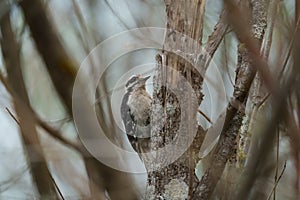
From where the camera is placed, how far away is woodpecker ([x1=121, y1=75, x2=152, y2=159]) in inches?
75.9

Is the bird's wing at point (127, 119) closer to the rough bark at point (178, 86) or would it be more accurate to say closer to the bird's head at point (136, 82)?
the bird's head at point (136, 82)

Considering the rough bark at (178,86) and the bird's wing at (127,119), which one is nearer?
the rough bark at (178,86)

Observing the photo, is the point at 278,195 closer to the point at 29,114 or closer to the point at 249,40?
the point at 29,114

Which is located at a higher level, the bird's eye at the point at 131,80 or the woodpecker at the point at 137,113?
the bird's eye at the point at 131,80

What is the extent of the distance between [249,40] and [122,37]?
163 centimetres

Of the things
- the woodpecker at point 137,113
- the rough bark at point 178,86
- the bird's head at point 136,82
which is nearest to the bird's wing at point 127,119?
the woodpecker at point 137,113

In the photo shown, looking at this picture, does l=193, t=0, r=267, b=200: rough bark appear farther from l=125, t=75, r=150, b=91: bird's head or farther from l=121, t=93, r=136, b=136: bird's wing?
l=125, t=75, r=150, b=91: bird's head

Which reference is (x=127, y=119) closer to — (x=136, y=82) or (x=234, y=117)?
(x=136, y=82)

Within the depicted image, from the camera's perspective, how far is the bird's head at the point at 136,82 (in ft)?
7.79

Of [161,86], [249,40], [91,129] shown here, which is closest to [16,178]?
[91,129]

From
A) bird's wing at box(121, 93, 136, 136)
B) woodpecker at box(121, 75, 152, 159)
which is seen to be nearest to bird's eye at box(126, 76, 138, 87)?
woodpecker at box(121, 75, 152, 159)

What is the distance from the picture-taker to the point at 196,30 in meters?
1.44

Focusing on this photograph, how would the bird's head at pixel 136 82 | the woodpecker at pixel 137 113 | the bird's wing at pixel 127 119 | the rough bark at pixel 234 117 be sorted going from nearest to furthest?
1. the rough bark at pixel 234 117
2. the woodpecker at pixel 137 113
3. the bird's wing at pixel 127 119
4. the bird's head at pixel 136 82

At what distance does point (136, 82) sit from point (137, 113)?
0.29m
